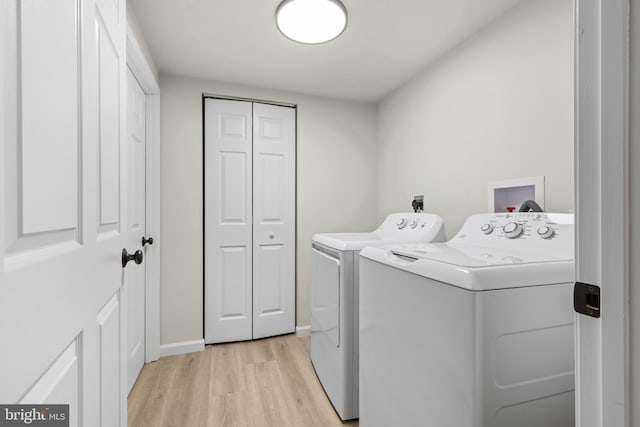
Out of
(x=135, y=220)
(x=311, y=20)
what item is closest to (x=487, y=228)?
(x=311, y=20)

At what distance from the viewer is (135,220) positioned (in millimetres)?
1896

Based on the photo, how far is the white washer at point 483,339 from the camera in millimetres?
747

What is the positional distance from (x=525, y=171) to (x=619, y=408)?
52.4 inches

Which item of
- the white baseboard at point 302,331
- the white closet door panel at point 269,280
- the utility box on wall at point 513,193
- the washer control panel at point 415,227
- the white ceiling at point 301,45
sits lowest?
the white baseboard at point 302,331

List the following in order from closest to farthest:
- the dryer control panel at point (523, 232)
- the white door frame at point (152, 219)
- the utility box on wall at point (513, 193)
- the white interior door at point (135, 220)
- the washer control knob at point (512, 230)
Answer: the dryer control panel at point (523, 232)
the washer control knob at point (512, 230)
the utility box on wall at point (513, 193)
the white interior door at point (135, 220)
the white door frame at point (152, 219)

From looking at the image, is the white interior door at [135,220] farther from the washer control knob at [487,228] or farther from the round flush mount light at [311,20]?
the washer control knob at [487,228]

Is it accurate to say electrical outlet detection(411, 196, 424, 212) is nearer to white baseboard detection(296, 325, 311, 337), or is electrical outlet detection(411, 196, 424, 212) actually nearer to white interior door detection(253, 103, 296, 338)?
white interior door detection(253, 103, 296, 338)

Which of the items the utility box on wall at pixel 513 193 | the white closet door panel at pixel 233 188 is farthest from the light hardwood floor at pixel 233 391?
the utility box on wall at pixel 513 193

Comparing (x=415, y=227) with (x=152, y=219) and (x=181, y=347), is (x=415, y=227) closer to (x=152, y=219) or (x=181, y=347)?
(x=152, y=219)

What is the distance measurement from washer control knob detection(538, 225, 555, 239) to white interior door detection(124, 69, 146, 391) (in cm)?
204

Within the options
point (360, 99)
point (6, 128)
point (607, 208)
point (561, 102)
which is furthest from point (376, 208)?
point (6, 128)

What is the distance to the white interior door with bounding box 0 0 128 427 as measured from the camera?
16.1 inches

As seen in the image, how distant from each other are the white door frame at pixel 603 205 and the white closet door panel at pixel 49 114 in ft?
2.87

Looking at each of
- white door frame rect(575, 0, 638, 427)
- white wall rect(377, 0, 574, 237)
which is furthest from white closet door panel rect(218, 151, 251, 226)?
white door frame rect(575, 0, 638, 427)
